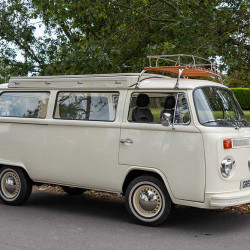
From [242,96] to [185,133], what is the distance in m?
40.9

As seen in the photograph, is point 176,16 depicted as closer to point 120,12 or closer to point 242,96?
point 120,12

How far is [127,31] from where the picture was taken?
12.2 metres

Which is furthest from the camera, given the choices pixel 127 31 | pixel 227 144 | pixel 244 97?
pixel 244 97

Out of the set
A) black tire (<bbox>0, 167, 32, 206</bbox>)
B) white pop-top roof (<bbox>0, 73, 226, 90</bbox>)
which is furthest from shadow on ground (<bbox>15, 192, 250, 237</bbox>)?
white pop-top roof (<bbox>0, 73, 226, 90</bbox>)

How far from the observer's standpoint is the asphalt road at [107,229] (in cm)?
624

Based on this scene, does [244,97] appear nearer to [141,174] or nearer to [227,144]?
[141,174]

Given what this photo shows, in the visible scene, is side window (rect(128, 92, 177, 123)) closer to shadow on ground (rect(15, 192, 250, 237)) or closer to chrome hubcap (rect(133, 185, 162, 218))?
chrome hubcap (rect(133, 185, 162, 218))

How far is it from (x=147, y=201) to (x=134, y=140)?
2.92ft

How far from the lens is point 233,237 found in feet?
21.6

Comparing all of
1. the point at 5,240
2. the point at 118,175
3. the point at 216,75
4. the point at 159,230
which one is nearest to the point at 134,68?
the point at 216,75

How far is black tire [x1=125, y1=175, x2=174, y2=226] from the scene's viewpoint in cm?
705

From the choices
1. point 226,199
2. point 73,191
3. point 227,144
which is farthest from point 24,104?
point 226,199

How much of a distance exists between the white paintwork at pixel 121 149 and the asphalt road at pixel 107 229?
479 millimetres

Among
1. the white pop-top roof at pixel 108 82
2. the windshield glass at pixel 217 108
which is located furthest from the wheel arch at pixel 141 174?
the white pop-top roof at pixel 108 82
